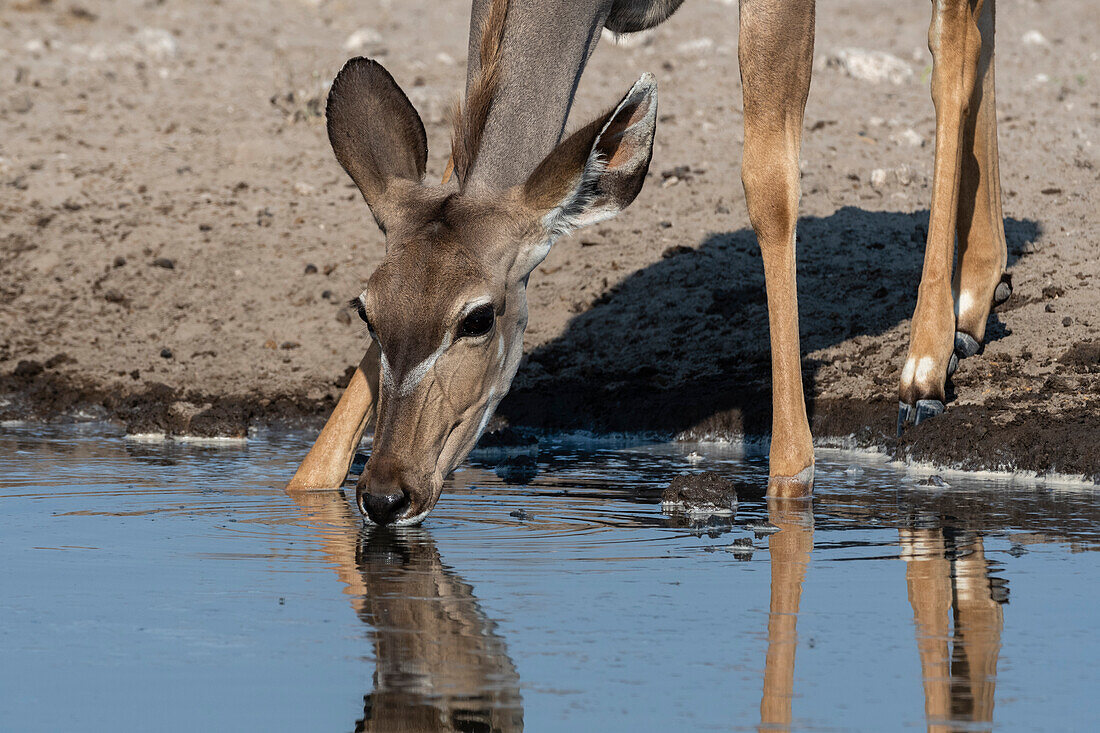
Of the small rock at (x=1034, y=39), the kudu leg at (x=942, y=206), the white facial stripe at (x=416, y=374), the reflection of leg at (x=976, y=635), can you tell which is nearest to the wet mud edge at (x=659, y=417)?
the kudu leg at (x=942, y=206)

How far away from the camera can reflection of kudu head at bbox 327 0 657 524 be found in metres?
5.58

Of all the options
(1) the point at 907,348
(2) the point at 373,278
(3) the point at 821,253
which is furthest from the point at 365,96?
(3) the point at 821,253

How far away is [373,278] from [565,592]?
62.6 inches

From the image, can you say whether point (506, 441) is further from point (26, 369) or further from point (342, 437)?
point (26, 369)

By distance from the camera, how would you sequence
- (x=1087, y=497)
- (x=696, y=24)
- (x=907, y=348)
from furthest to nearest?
(x=696, y=24)
(x=907, y=348)
(x=1087, y=497)

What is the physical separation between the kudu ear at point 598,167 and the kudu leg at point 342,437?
3.63 ft

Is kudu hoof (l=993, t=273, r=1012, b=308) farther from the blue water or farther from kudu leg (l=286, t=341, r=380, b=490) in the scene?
kudu leg (l=286, t=341, r=380, b=490)

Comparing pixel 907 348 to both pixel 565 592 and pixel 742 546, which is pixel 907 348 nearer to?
pixel 742 546

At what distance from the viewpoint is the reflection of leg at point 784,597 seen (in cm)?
347

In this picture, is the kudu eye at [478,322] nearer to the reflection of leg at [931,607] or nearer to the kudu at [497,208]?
the kudu at [497,208]

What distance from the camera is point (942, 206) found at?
8430mm

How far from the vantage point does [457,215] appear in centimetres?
593

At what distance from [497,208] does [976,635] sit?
8.98 ft

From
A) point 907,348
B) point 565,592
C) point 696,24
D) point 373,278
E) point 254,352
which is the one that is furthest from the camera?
point 696,24
